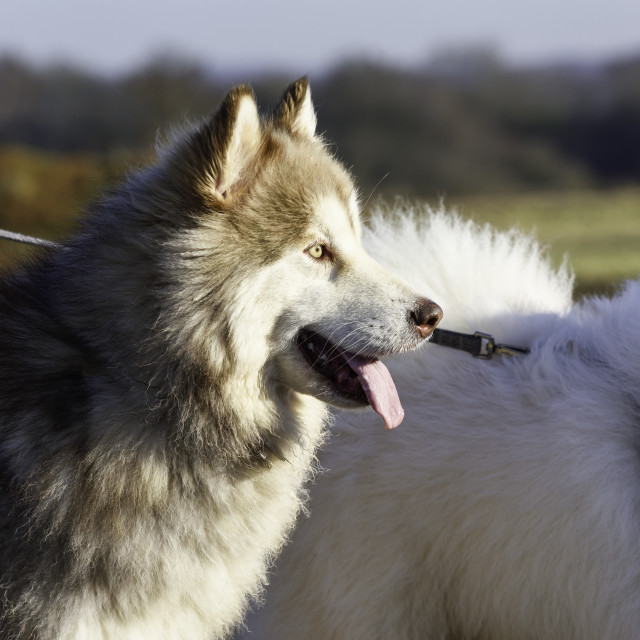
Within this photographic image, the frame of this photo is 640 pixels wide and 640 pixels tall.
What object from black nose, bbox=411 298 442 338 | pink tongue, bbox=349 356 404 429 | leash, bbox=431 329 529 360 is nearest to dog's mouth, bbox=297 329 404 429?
pink tongue, bbox=349 356 404 429

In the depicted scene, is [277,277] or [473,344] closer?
[277,277]

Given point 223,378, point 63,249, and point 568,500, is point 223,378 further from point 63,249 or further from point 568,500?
point 568,500

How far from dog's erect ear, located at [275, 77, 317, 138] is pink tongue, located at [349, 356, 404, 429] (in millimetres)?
819

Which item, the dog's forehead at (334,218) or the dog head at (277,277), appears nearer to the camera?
the dog head at (277,277)

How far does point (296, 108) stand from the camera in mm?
2572

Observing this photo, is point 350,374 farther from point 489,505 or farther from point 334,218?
point 489,505

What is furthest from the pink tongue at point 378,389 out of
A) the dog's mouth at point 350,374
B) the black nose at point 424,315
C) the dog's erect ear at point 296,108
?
the dog's erect ear at point 296,108

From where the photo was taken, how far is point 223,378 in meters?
2.19

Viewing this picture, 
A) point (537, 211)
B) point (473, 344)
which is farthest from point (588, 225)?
point (473, 344)

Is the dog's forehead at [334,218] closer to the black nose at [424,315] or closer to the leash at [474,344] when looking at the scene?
the black nose at [424,315]

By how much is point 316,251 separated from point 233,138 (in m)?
0.42

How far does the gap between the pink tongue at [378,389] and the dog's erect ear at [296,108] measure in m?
0.82

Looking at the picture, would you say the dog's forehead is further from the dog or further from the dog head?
the dog

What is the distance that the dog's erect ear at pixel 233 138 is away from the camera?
6.61 ft
